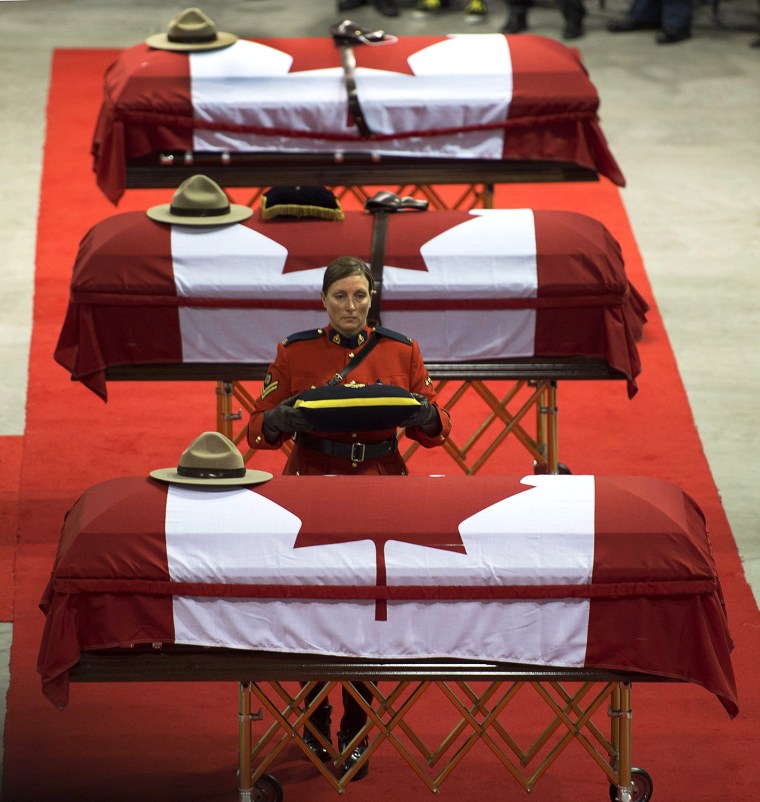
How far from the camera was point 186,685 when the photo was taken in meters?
4.45

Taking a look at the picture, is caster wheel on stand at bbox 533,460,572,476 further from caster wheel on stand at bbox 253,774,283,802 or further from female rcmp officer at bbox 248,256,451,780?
caster wheel on stand at bbox 253,774,283,802

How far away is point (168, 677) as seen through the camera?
357 cm

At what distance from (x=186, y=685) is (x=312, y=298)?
116 cm

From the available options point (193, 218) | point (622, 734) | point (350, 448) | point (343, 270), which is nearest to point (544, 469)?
point (193, 218)

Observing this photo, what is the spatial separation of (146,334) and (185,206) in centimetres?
43

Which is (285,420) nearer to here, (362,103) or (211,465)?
(211,465)

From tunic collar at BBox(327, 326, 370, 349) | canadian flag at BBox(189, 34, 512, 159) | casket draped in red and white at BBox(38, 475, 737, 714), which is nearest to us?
casket draped in red and white at BBox(38, 475, 737, 714)

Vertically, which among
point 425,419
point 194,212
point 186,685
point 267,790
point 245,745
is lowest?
point 186,685

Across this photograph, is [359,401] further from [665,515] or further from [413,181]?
[413,181]

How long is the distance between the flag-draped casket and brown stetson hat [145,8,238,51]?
19cm

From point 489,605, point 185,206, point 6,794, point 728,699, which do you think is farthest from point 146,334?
point 728,699

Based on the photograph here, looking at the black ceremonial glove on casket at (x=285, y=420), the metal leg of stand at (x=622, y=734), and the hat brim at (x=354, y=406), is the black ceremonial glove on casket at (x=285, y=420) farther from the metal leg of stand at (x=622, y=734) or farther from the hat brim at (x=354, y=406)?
the metal leg of stand at (x=622, y=734)

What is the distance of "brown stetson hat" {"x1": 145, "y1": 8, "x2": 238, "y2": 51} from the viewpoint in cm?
630

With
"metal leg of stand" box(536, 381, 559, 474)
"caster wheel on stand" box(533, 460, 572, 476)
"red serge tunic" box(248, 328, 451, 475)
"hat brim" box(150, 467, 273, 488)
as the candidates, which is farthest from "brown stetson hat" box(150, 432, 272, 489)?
"caster wheel on stand" box(533, 460, 572, 476)
